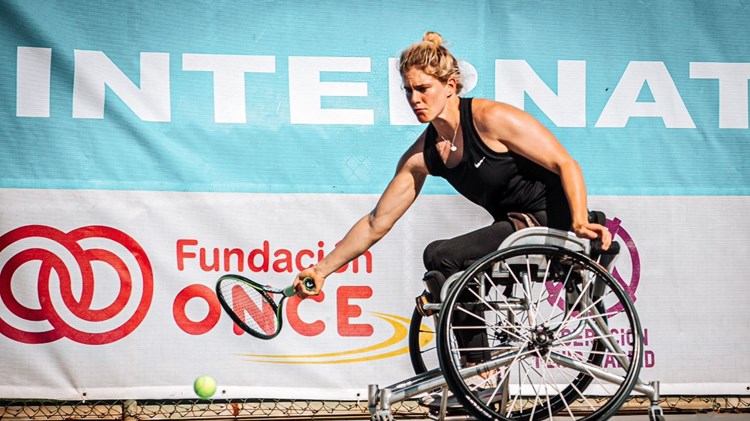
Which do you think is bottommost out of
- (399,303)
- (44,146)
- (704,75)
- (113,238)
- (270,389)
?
(270,389)

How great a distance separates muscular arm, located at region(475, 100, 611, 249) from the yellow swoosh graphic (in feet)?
4.51

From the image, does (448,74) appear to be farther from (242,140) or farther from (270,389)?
(270,389)

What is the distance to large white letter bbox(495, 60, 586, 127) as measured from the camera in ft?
15.4

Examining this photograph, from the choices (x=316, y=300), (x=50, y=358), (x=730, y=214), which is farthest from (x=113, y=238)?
(x=730, y=214)

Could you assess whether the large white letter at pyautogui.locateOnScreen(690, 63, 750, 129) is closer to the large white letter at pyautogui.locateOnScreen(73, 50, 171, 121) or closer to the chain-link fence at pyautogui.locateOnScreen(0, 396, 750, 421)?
the chain-link fence at pyautogui.locateOnScreen(0, 396, 750, 421)

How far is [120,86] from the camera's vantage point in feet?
14.9

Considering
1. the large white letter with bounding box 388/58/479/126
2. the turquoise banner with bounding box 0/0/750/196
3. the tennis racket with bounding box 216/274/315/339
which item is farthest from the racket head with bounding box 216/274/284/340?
the large white letter with bounding box 388/58/479/126

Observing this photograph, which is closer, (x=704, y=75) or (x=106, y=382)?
(x=106, y=382)

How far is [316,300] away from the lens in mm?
4590

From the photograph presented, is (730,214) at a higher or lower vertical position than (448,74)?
lower

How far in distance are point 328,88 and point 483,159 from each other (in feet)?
4.49

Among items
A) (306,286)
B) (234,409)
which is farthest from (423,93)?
(234,409)

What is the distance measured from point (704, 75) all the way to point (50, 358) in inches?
135

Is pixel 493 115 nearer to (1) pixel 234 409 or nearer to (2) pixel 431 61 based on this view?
(2) pixel 431 61
